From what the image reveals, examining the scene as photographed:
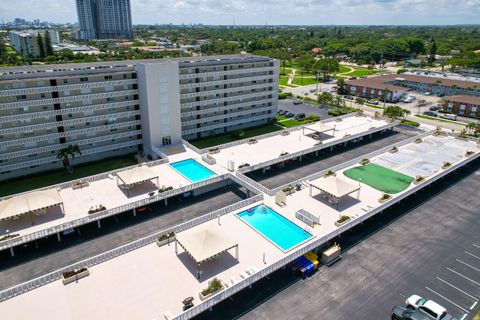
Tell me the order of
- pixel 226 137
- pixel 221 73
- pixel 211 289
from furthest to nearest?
pixel 226 137 → pixel 221 73 → pixel 211 289

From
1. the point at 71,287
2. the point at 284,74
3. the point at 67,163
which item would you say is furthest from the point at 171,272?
the point at 284,74

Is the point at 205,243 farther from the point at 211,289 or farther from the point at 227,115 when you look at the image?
the point at 227,115

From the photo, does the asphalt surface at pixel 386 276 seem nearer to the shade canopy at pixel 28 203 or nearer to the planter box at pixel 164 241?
the planter box at pixel 164 241

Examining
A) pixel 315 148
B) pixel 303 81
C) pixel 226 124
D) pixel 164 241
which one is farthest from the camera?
pixel 303 81

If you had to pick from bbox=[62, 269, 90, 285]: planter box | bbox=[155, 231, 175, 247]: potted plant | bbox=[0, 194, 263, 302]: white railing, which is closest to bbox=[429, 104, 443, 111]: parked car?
bbox=[0, 194, 263, 302]: white railing

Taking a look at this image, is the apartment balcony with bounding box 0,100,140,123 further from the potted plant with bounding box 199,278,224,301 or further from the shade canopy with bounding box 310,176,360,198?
the potted plant with bounding box 199,278,224,301

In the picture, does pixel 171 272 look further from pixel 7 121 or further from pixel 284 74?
pixel 284 74

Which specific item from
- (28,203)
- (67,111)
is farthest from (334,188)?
(67,111)

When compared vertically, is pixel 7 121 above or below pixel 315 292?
above
